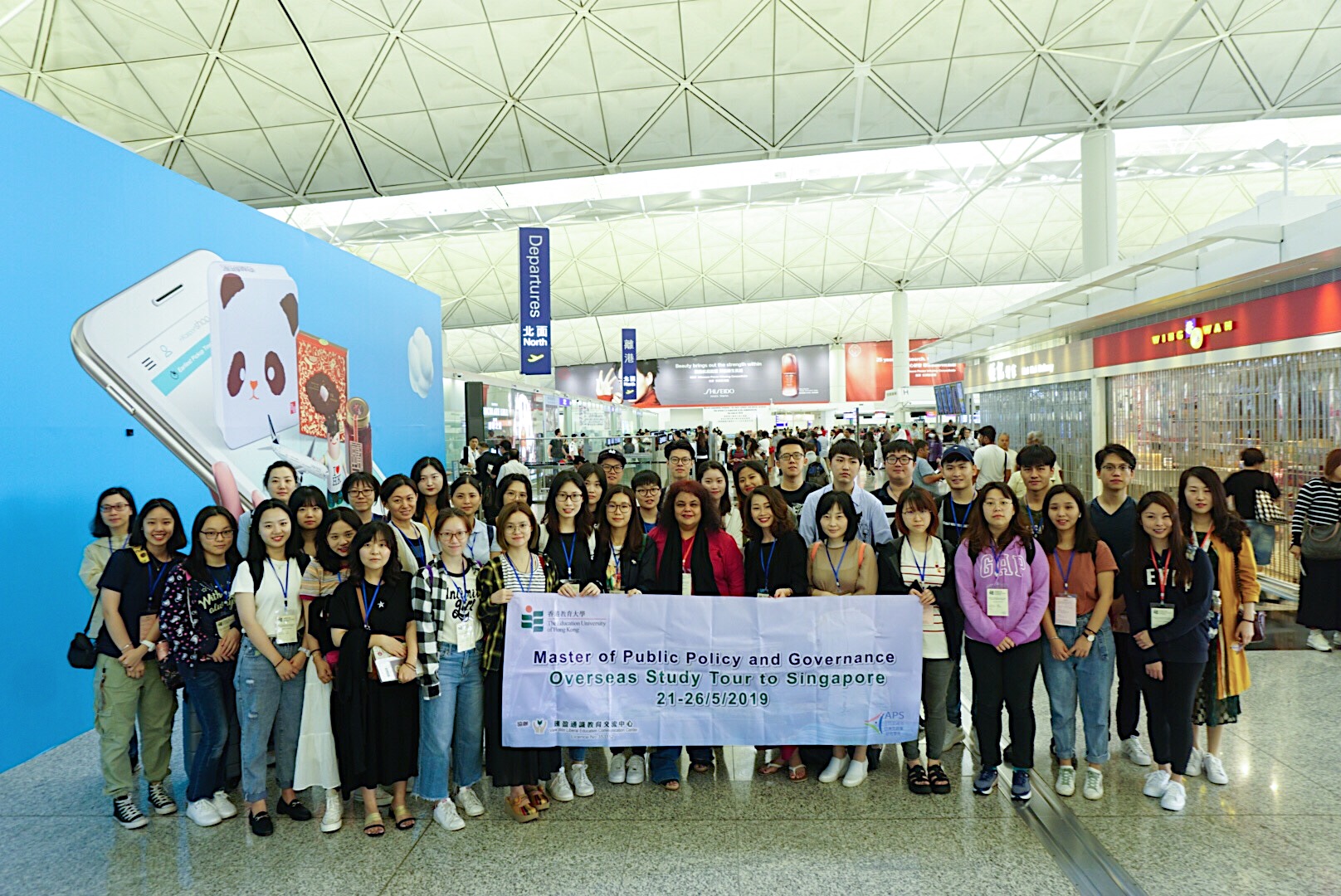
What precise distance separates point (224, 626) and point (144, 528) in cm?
75

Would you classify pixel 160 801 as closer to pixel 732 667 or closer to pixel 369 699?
pixel 369 699

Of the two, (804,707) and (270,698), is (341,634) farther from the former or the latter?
(804,707)

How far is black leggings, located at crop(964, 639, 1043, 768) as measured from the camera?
4504 millimetres

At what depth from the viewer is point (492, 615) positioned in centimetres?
456

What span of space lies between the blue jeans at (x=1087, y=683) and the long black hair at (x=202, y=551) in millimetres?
4678

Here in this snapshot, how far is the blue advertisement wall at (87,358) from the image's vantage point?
561cm

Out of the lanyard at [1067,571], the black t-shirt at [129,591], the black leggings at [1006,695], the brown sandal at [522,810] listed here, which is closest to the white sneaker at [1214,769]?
the black leggings at [1006,695]

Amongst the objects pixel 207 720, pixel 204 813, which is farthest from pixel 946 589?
pixel 204 813

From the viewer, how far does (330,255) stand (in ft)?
33.2

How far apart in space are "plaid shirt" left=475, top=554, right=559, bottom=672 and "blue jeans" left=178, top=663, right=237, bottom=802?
1.48 metres

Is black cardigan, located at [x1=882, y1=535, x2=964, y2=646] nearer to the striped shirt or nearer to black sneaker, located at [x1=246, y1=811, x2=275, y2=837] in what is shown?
black sneaker, located at [x1=246, y1=811, x2=275, y2=837]

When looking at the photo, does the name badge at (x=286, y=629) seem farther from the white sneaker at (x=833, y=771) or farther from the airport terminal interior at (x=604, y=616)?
the white sneaker at (x=833, y=771)

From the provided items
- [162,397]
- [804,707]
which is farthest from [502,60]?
[804,707]

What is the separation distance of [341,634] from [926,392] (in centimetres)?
4868
